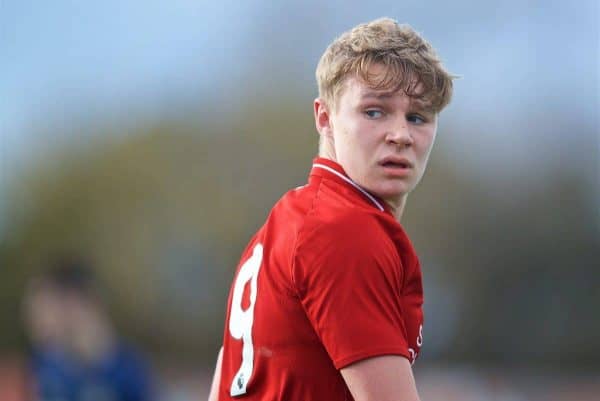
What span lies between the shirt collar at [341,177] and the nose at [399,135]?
15cm

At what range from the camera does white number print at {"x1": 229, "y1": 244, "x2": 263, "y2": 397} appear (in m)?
2.76

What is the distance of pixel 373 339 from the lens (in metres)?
2.45

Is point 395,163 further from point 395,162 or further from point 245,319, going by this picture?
point 245,319

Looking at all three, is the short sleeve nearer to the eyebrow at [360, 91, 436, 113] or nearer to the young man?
the young man

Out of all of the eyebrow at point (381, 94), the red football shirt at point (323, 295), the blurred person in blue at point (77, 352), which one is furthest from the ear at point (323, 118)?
the blurred person in blue at point (77, 352)

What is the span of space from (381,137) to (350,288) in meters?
0.46

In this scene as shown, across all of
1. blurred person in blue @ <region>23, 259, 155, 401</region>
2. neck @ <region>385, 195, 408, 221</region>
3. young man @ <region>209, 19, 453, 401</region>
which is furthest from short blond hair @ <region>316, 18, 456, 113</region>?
blurred person in blue @ <region>23, 259, 155, 401</region>

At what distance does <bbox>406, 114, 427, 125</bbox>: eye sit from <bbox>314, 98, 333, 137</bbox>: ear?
243mm

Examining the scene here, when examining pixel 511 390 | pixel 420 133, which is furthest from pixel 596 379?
pixel 420 133

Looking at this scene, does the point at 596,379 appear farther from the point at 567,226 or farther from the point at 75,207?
the point at 75,207

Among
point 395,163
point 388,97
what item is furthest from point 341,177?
point 388,97

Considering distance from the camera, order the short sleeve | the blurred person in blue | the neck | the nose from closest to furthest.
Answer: the short sleeve
the nose
the neck
the blurred person in blue

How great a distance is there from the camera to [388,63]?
271cm

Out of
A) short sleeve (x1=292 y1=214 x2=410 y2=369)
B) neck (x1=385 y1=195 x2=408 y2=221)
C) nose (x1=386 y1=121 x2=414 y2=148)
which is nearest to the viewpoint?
short sleeve (x1=292 y1=214 x2=410 y2=369)
